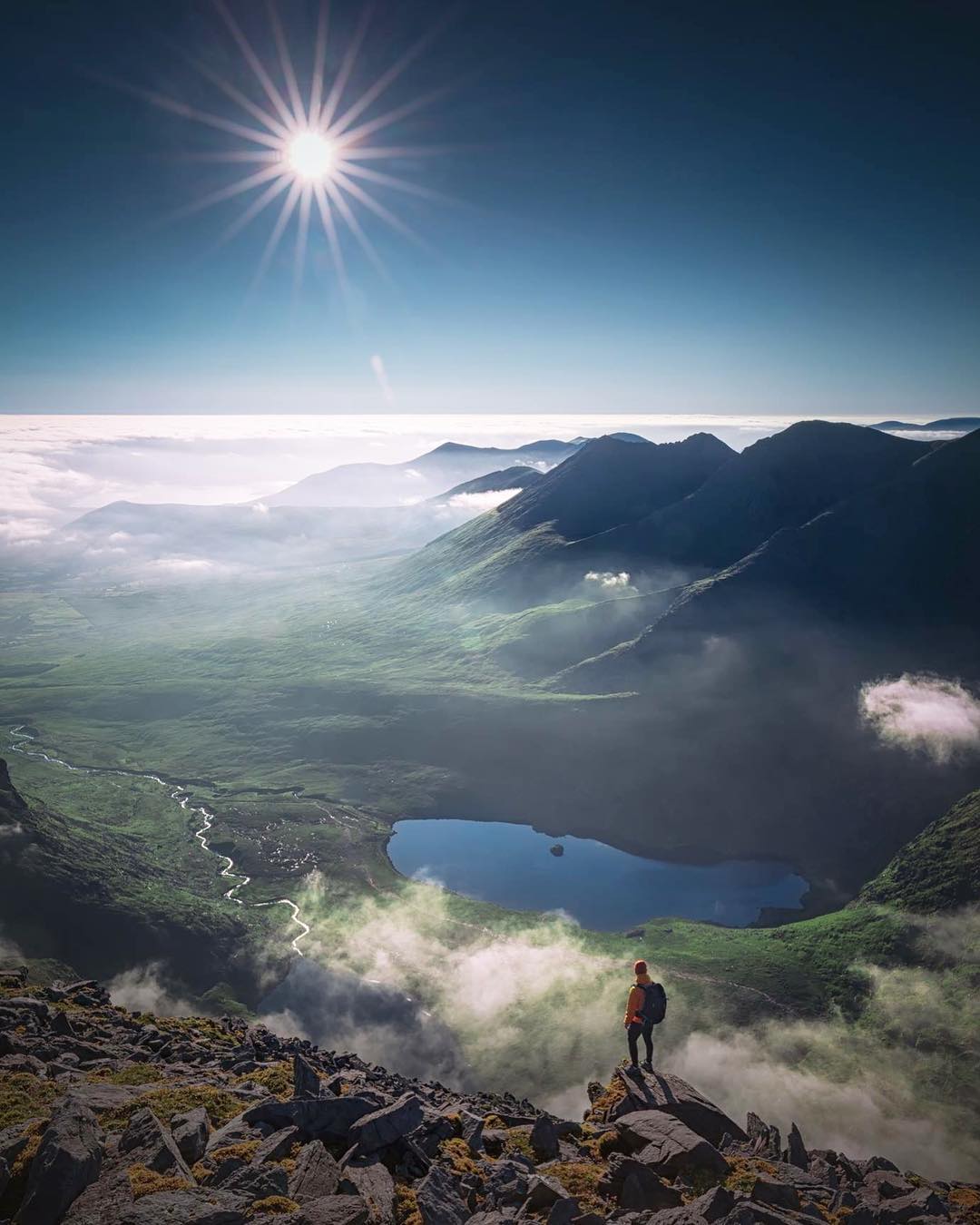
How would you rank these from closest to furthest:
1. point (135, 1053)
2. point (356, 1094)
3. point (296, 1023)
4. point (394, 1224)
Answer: point (394, 1224) → point (356, 1094) → point (135, 1053) → point (296, 1023)

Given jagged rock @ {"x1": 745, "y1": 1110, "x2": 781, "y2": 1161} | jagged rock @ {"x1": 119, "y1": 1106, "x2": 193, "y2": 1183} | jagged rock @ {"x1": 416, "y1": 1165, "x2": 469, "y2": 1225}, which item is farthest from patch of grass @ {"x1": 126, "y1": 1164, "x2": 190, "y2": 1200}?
jagged rock @ {"x1": 745, "y1": 1110, "x2": 781, "y2": 1161}

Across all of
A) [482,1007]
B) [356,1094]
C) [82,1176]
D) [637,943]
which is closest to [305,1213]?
[82,1176]

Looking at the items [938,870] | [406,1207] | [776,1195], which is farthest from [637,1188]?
[938,870]

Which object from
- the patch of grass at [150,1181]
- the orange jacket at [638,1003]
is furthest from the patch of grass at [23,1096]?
the orange jacket at [638,1003]

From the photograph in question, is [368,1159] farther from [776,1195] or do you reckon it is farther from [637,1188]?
[776,1195]

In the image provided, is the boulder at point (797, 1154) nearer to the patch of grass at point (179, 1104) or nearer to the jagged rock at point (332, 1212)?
the jagged rock at point (332, 1212)

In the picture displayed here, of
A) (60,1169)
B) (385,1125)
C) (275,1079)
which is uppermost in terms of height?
(60,1169)

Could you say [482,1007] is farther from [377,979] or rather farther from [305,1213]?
[305,1213]
